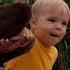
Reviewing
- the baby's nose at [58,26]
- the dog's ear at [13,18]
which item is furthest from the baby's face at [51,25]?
the dog's ear at [13,18]

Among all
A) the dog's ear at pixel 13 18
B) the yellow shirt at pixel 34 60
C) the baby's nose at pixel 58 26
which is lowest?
the yellow shirt at pixel 34 60

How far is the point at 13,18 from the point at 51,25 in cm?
46

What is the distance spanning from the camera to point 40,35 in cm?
202

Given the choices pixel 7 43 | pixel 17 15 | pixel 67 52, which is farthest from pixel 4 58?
pixel 67 52

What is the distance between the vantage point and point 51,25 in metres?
1.98

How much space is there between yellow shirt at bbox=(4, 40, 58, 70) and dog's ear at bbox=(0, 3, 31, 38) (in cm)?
40

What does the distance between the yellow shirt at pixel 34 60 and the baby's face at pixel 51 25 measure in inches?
2.7

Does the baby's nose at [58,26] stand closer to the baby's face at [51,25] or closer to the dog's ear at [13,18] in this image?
the baby's face at [51,25]

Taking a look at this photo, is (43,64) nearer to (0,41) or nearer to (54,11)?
(54,11)

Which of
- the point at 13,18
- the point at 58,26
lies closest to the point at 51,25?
the point at 58,26

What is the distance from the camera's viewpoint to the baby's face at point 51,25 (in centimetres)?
198

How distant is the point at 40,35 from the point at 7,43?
446mm

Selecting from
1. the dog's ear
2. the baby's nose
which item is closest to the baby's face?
the baby's nose

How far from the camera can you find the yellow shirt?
6.48 feet
